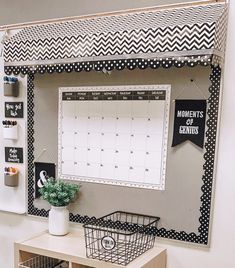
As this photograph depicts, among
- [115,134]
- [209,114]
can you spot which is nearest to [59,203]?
[115,134]

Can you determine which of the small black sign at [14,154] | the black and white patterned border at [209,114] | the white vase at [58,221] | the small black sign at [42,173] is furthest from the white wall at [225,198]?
the small black sign at [14,154]

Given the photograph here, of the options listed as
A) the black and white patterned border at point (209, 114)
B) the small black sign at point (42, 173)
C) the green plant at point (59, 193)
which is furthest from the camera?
the small black sign at point (42, 173)

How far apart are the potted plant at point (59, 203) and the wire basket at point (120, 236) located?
18 cm

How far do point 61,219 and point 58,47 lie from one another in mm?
1000

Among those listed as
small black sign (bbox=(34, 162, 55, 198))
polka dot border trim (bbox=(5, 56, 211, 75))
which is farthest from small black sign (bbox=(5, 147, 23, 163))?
polka dot border trim (bbox=(5, 56, 211, 75))

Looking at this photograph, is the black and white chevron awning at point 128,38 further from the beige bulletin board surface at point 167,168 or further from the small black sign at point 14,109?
the small black sign at point 14,109

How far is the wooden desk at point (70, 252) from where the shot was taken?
1.65 metres

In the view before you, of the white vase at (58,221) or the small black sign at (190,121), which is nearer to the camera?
the small black sign at (190,121)

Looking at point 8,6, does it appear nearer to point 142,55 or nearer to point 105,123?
point 105,123

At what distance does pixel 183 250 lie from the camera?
181cm

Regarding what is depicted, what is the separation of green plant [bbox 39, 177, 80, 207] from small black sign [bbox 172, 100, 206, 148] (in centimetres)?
69

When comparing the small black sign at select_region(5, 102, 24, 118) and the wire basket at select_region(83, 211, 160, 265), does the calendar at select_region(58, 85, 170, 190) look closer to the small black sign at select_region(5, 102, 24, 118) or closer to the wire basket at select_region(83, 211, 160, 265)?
the wire basket at select_region(83, 211, 160, 265)

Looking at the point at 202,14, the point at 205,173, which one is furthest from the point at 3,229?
the point at 202,14

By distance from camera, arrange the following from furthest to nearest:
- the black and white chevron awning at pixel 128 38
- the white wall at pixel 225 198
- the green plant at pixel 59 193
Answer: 1. the green plant at pixel 59 193
2. the white wall at pixel 225 198
3. the black and white chevron awning at pixel 128 38
